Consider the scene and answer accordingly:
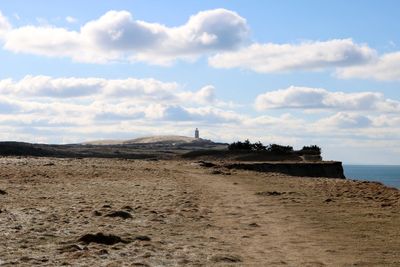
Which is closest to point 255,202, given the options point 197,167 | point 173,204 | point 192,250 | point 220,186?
point 173,204

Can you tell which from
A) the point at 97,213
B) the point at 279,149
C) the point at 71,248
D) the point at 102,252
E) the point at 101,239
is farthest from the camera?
the point at 279,149

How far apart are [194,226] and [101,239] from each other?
11.0 feet

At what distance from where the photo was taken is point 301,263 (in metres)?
11.0

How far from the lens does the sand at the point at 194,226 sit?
36.8ft

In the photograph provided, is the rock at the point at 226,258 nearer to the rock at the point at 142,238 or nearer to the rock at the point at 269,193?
the rock at the point at 142,238

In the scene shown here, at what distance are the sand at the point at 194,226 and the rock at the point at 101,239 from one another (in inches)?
0.8

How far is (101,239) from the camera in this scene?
41.0 ft

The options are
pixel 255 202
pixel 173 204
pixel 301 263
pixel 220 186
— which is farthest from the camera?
pixel 220 186

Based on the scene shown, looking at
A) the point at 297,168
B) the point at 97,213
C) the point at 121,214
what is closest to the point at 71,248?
the point at 121,214

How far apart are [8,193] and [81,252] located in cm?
1239

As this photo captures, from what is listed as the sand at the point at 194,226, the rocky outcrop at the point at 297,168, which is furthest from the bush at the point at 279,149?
the sand at the point at 194,226

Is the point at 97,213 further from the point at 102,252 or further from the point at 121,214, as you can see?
the point at 102,252

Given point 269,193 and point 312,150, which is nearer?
point 269,193

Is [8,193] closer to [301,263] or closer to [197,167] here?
[301,263]
